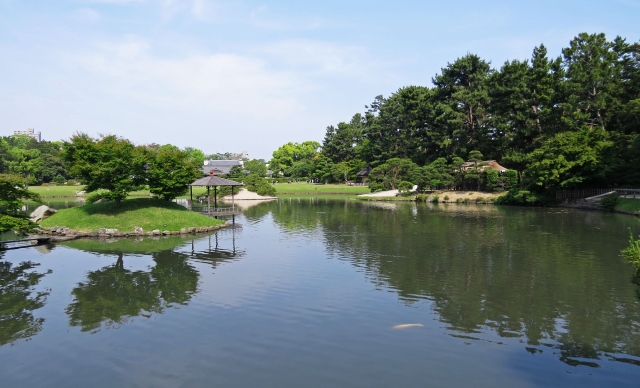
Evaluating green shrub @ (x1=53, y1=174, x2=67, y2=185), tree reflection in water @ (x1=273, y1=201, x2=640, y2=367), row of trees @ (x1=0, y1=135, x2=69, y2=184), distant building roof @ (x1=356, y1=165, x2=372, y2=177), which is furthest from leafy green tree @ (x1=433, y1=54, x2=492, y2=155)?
green shrub @ (x1=53, y1=174, x2=67, y2=185)

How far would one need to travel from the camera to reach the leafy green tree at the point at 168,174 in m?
26.0

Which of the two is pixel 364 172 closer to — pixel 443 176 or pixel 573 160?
pixel 443 176

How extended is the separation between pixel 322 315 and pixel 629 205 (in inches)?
1258

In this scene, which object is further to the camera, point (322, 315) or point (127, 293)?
point (127, 293)

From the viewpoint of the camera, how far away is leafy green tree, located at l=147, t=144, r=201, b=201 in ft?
85.4

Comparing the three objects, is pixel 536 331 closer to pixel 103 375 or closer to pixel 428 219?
pixel 103 375

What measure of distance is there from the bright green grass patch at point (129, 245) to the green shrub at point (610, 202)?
32312mm

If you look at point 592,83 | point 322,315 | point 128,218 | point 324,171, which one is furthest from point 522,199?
→ point 324,171

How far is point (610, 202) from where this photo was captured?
1336 inches

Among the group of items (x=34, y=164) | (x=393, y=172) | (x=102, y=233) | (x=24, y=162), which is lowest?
(x=102, y=233)

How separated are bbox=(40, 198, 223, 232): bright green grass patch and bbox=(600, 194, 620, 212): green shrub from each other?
99.2ft

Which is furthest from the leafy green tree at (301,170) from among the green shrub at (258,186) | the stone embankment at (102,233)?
the stone embankment at (102,233)

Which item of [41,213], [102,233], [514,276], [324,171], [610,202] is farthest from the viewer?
[324,171]

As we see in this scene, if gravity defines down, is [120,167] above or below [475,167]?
below
